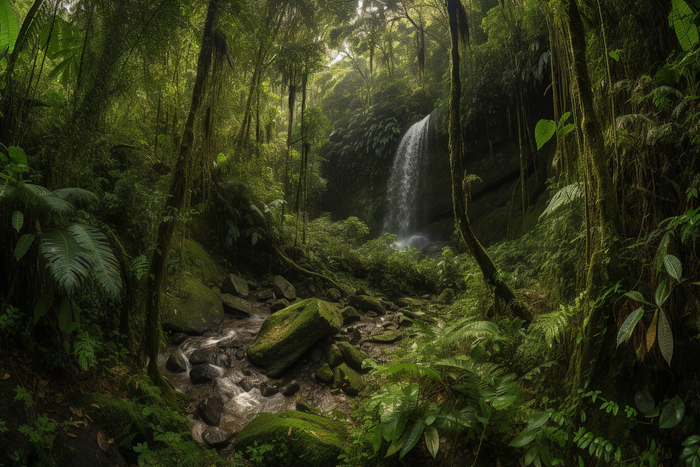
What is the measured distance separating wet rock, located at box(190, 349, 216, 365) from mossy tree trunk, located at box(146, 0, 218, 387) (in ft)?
4.60

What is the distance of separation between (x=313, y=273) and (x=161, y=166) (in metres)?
4.36

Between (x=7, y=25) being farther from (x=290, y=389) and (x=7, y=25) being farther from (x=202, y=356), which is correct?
(x=290, y=389)

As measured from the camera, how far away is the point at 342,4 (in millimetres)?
16703

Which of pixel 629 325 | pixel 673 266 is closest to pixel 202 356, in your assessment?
pixel 629 325

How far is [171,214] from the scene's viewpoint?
3.63 m

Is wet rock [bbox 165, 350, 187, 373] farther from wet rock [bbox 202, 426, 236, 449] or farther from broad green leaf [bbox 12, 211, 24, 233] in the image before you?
broad green leaf [bbox 12, 211, 24, 233]

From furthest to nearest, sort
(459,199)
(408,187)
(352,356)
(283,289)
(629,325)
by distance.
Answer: (408,187) → (283,289) → (352,356) → (459,199) → (629,325)

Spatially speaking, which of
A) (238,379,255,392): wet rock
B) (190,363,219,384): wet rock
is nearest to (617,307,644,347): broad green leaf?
(238,379,255,392): wet rock

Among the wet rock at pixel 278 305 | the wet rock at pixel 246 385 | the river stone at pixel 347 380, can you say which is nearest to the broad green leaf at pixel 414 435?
the river stone at pixel 347 380

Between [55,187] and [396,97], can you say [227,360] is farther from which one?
[396,97]

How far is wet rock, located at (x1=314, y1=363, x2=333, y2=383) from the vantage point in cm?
495

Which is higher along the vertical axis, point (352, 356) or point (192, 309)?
point (192, 309)

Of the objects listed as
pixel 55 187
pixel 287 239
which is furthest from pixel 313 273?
pixel 55 187

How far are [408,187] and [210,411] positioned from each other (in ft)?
45.6
